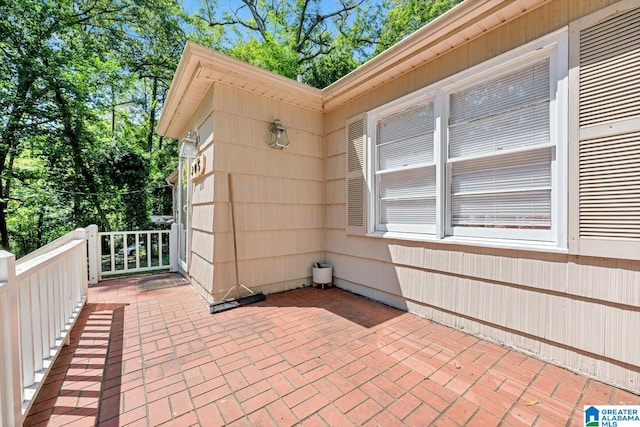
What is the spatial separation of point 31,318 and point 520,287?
12.2ft

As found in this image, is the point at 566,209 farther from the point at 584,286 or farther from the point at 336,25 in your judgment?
the point at 336,25

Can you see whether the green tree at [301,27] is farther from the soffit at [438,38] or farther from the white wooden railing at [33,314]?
the white wooden railing at [33,314]

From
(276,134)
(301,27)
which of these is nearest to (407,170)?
(276,134)

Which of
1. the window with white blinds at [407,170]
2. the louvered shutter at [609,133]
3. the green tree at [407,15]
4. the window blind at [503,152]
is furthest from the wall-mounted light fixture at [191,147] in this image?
the green tree at [407,15]

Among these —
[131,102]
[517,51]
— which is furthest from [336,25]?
[517,51]

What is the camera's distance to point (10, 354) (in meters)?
1.39

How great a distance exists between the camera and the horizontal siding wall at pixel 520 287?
1.91 metres

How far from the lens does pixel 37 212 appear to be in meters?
8.92

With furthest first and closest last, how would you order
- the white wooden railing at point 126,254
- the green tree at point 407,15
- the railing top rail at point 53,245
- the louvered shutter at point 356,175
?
1. the green tree at point 407,15
2. the white wooden railing at point 126,254
3. the louvered shutter at point 356,175
4. the railing top rail at point 53,245

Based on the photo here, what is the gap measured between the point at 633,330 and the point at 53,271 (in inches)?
179

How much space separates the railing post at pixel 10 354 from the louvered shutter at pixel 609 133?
11.8 ft

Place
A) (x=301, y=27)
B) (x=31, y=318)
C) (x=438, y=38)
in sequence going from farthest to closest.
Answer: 1. (x=301, y=27)
2. (x=438, y=38)
3. (x=31, y=318)

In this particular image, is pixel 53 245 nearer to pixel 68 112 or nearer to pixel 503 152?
pixel 503 152

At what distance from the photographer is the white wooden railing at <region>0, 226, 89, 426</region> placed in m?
1.38
